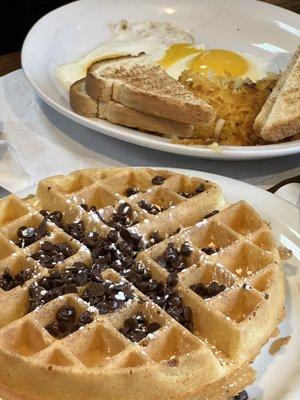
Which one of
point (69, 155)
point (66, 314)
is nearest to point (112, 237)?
point (66, 314)

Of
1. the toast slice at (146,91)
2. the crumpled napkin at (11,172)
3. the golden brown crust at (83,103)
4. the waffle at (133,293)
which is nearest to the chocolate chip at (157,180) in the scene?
the waffle at (133,293)

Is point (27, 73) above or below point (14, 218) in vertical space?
below

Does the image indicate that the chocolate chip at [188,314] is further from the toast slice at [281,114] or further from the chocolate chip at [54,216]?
the toast slice at [281,114]

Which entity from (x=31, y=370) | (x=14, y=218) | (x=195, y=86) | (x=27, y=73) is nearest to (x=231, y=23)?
(x=195, y=86)

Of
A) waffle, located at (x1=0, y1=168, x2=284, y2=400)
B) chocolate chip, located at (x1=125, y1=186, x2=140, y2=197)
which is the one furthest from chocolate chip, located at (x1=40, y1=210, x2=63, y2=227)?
chocolate chip, located at (x1=125, y1=186, x2=140, y2=197)

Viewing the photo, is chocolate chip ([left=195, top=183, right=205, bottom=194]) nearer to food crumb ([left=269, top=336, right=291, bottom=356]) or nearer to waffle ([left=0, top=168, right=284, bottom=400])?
waffle ([left=0, top=168, right=284, bottom=400])

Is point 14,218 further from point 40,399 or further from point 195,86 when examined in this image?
point 195,86

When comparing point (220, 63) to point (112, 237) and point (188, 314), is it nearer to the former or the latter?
point (112, 237)
